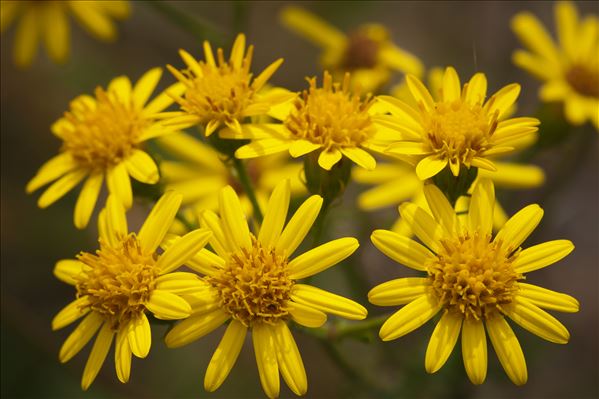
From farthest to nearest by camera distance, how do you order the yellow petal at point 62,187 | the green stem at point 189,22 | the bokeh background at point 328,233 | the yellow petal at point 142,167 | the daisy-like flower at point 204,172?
1. the bokeh background at point 328,233
2. the daisy-like flower at point 204,172
3. the green stem at point 189,22
4. the yellow petal at point 62,187
5. the yellow petal at point 142,167

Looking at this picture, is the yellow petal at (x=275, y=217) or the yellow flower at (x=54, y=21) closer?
the yellow petal at (x=275, y=217)

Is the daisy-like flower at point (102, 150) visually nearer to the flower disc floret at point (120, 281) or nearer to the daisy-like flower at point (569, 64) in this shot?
the flower disc floret at point (120, 281)

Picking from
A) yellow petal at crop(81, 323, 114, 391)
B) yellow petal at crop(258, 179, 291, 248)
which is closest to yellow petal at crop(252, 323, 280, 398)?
yellow petal at crop(258, 179, 291, 248)

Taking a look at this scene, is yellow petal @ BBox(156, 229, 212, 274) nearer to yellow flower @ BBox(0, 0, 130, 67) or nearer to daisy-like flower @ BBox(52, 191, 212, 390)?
daisy-like flower @ BBox(52, 191, 212, 390)

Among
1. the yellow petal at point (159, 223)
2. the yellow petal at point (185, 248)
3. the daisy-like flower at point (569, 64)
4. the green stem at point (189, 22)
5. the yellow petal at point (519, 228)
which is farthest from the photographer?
the green stem at point (189, 22)

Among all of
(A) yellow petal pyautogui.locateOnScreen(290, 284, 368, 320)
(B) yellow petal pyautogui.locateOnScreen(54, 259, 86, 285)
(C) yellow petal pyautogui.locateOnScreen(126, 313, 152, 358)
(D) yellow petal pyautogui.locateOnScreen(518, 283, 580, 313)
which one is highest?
(D) yellow petal pyautogui.locateOnScreen(518, 283, 580, 313)

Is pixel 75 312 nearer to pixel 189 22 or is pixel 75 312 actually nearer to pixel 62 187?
pixel 62 187

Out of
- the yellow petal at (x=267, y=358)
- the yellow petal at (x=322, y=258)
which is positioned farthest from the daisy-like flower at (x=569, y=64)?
the yellow petal at (x=267, y=358)

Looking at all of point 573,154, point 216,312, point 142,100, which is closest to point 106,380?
point 142,100
